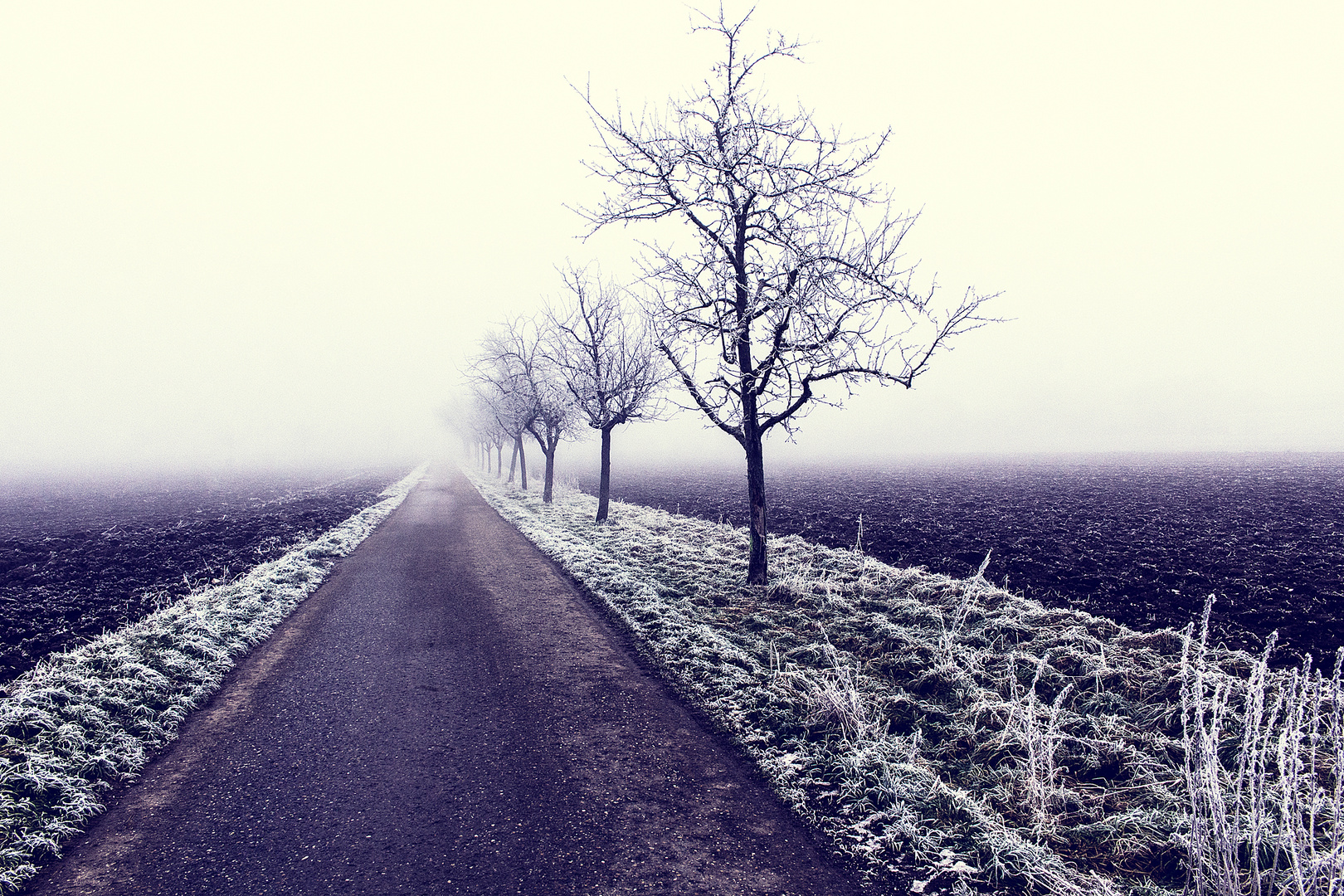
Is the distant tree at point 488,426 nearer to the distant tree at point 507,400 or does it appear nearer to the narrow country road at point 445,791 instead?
the distant tree at point 507,400

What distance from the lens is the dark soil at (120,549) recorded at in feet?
32.0

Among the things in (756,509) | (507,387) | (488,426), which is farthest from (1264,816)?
(488,426)

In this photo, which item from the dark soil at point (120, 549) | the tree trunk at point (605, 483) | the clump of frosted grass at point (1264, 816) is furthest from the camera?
the tree trunk at point (605, 483)

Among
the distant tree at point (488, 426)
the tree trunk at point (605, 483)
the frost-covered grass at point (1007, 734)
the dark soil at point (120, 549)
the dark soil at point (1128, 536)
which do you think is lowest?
the dark soil at point (120, 549)

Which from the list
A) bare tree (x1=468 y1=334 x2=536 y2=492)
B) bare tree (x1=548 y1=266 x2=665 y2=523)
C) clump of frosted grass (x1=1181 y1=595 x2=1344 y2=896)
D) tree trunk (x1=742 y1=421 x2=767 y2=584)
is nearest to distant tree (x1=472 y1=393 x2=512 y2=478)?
bare tree (x1=468 y1=334 x2=536 y2=492)

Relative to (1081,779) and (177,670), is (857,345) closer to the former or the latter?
(1081,779)

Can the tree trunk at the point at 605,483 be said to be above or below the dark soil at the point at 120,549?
above

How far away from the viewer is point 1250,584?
10.4 m

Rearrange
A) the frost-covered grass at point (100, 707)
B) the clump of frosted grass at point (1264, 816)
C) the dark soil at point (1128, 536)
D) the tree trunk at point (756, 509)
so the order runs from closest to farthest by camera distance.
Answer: the clump of frosted grass at point (1264, 816), the frost-covered grass at point (100, 707), the dark soil at point (1128, 536), the tree trunk at point (756, 509)

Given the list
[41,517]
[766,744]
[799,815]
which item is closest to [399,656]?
[766,744]

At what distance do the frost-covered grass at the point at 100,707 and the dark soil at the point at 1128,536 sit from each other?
12760mm

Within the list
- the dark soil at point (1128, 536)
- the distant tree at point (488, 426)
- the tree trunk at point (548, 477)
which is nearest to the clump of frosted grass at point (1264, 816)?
the dark soil at point (1128, 536)

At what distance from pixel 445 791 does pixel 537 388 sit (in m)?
23.7

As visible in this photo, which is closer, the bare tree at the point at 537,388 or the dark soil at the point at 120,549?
the dark soil at the point at 120,549
